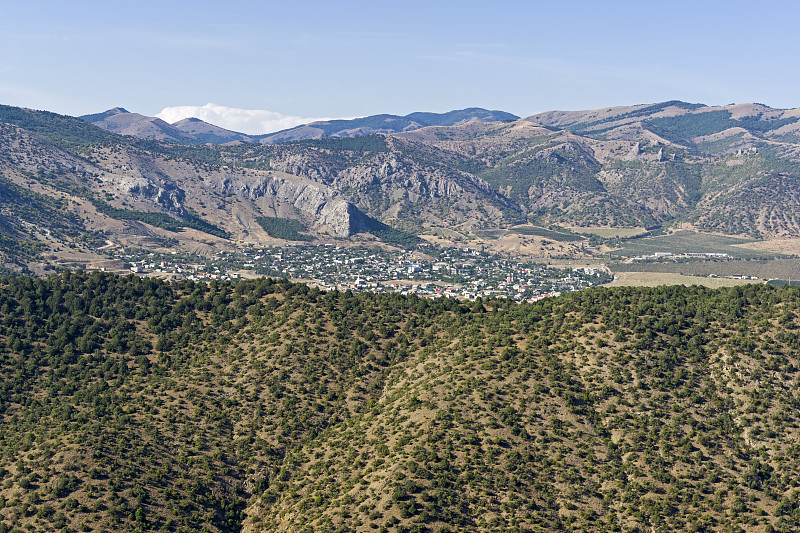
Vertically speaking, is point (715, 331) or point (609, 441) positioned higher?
point (715, 331)

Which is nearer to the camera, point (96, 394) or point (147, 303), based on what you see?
point (96, 394)

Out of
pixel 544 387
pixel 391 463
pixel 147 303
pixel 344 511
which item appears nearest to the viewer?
pixel 344 511

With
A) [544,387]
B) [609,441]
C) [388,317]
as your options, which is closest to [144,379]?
[388,317]

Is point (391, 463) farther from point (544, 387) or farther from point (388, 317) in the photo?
point (388, 317)

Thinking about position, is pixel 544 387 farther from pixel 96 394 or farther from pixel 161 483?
pixel 96 394

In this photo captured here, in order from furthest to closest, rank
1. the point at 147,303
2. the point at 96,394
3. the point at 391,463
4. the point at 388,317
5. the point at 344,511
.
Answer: the point at 147,303
the point at 388,317
the point at 96,394
the point at 391,463
the point at 344,511

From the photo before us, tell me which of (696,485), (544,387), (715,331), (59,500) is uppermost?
(715,331)

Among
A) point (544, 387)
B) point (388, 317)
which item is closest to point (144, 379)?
point (388, 317)
